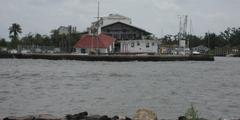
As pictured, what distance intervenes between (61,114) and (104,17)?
378 ft

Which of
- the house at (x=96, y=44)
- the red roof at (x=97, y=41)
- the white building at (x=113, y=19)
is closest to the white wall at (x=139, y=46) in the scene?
the house at (x=96, y=44)

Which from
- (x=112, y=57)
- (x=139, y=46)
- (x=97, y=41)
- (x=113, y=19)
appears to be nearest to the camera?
(x=112, y=57)

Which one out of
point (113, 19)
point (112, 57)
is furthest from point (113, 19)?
point (112, 57)

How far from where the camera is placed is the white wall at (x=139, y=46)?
119750 millimetres

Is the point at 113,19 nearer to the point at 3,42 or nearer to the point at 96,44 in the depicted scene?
the point at 96,44

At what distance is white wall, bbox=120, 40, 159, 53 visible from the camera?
393ft

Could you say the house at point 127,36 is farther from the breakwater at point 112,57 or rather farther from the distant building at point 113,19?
the breakwater at point 112,57

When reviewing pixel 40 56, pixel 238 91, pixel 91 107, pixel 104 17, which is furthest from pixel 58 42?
pixel 91 107

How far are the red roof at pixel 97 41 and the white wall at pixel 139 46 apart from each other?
319 centimetres

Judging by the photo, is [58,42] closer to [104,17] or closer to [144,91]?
[104,17]

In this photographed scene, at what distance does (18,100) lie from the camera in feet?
109

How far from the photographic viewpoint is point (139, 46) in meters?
120

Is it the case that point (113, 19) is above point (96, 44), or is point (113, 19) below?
above

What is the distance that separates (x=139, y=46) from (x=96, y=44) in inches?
395
